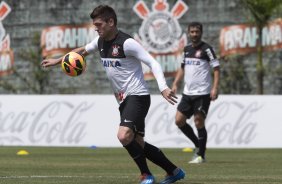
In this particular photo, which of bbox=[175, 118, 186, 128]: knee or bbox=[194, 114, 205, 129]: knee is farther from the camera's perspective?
bbox=[175, 118, 186, 128]: knee

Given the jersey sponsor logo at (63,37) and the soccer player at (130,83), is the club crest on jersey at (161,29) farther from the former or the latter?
the soccer player at (130,83)

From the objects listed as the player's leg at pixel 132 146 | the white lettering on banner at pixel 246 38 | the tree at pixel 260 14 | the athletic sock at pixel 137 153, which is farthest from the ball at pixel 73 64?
the white lettering on banner at pixel 246 38

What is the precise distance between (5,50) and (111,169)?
75.2 feet

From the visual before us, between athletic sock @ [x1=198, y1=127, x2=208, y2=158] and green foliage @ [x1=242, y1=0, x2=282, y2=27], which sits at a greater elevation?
green foliage @ [x1=242, y1=0, x2=282, y2=27]

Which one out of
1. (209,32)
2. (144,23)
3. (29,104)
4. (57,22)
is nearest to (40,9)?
(57,22)

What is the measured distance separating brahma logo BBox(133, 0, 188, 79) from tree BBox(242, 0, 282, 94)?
112 inches

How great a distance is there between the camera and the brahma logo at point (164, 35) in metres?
35.2

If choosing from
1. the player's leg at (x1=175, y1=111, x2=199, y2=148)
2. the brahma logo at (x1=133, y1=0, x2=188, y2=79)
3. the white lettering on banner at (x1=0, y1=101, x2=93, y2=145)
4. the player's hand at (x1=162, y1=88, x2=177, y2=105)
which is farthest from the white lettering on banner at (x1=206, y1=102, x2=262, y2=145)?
the brahma logo at (x1=133, y1=0, x2=188, y2=79)

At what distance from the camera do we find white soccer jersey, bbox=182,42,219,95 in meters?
15.3

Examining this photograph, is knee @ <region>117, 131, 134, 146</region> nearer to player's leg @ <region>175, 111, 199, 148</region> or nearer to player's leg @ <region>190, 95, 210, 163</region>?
player's leg @ <region>190, 95, 210, 163</region>

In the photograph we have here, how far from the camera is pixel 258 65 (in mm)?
33906

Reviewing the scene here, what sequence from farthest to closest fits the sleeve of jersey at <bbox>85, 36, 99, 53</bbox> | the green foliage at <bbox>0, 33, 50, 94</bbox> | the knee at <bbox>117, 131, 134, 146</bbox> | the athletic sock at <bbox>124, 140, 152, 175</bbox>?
1. the green foliage at <bbox>0, 33, 50, 94</bbox>
2. the sleeve of jersey at <bbox>85, 36, 99, 53</bbox>
3. the athletic sock at <bbox>124, 140, 152, 175</bbox>
4. the knee at <bbox>117, 131, 134, 146</bbox>

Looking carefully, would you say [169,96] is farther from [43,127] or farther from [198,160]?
[43,127]

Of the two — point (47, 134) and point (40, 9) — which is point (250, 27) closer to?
point (40, 9)
